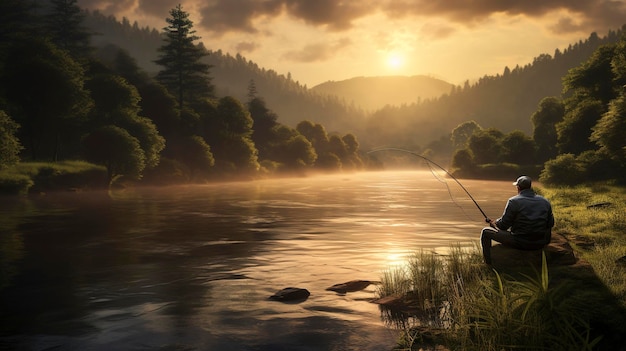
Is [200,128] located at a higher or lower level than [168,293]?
higher

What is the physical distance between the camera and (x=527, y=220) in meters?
12.4

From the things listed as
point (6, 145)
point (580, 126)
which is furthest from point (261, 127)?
point (6, 145)

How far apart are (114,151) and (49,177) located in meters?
8.80

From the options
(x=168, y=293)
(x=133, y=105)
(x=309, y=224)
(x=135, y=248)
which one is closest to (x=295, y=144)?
(x=133, y=105)

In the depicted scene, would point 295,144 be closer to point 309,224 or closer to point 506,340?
point 309,224

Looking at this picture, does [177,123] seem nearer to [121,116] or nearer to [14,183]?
[121,116]

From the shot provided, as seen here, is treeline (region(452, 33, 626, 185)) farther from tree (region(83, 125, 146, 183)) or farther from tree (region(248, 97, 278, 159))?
tree (region(248, 97, 278, 159))

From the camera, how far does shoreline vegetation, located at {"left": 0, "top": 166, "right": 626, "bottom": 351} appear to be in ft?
28.1

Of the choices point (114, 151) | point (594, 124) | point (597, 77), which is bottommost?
point (114, 151)

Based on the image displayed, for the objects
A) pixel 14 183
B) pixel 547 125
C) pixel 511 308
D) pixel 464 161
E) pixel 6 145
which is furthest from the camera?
pixel 464 161

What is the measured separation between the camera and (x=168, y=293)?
14891 mm

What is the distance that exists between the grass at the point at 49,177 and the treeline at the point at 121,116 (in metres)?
2.00

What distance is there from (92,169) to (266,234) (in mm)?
47924

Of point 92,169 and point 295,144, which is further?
point 295,144
